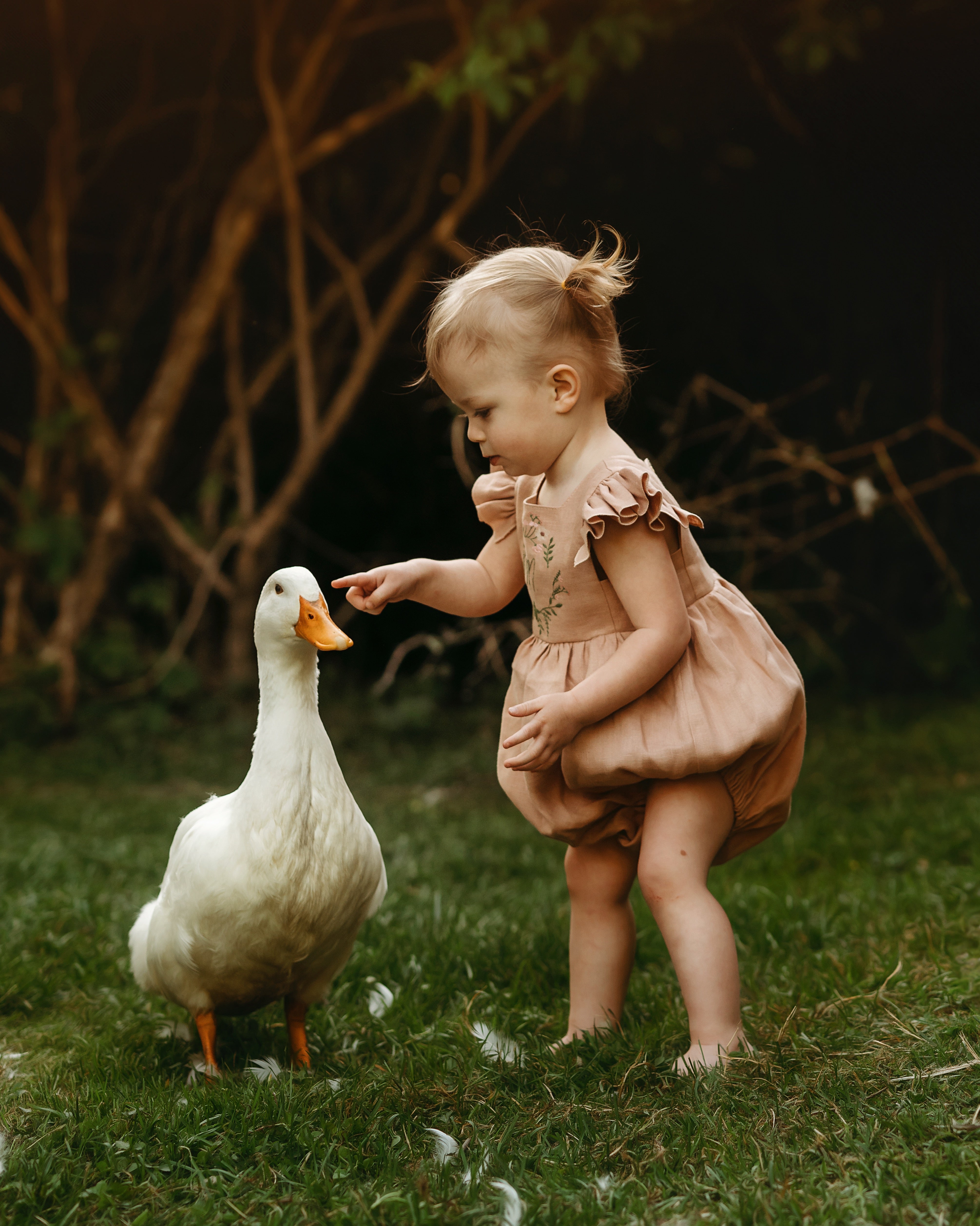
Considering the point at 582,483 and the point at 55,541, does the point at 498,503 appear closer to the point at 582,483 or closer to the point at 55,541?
the point at 582,483

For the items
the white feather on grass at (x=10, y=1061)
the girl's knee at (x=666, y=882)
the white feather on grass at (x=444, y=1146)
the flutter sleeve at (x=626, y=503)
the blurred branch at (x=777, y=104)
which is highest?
the blurred branch at (x=777, y=104)

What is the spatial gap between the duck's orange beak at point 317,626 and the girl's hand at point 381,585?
0.23 feet

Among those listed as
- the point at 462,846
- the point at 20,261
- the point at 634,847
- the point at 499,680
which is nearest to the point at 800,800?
the point at 462,846

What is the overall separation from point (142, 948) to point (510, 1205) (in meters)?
1.05

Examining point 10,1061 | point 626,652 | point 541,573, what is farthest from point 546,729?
point 10,1061

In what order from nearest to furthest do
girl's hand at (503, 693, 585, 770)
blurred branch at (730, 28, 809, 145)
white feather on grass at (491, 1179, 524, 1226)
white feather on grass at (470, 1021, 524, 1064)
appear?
white feather on grass at (491, 1179, 524, 1226) → girl's hand at (503, 693, 585, 770) → white feather on grass at (470, 1021, 524, 1064) → blurred branch at (730, 28, 809, 145)

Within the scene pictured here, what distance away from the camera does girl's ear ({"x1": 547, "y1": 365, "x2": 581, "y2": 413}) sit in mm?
2047

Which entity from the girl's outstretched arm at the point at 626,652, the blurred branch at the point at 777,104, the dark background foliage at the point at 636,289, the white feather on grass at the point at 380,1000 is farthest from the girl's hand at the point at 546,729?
the dark background foliage at the point at 636,289

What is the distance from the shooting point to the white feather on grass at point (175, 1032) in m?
2.34

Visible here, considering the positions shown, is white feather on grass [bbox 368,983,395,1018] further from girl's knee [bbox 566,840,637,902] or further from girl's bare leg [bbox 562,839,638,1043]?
girl's knee [bbox 566,840,637,902]

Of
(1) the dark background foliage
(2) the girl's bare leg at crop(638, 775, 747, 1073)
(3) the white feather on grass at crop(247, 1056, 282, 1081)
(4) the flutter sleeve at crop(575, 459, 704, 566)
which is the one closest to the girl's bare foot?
(2) the girl's bare leg at crop(638, 775, 747, 1073)

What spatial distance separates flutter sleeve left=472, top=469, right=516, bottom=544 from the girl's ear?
30 cm

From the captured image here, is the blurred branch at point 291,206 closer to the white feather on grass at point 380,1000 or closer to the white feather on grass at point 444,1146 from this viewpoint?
the white feather on grass at point 380,1000

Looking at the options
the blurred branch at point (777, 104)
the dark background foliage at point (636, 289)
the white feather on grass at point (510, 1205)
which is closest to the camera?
the white feather on grass at point (510, 1205)
